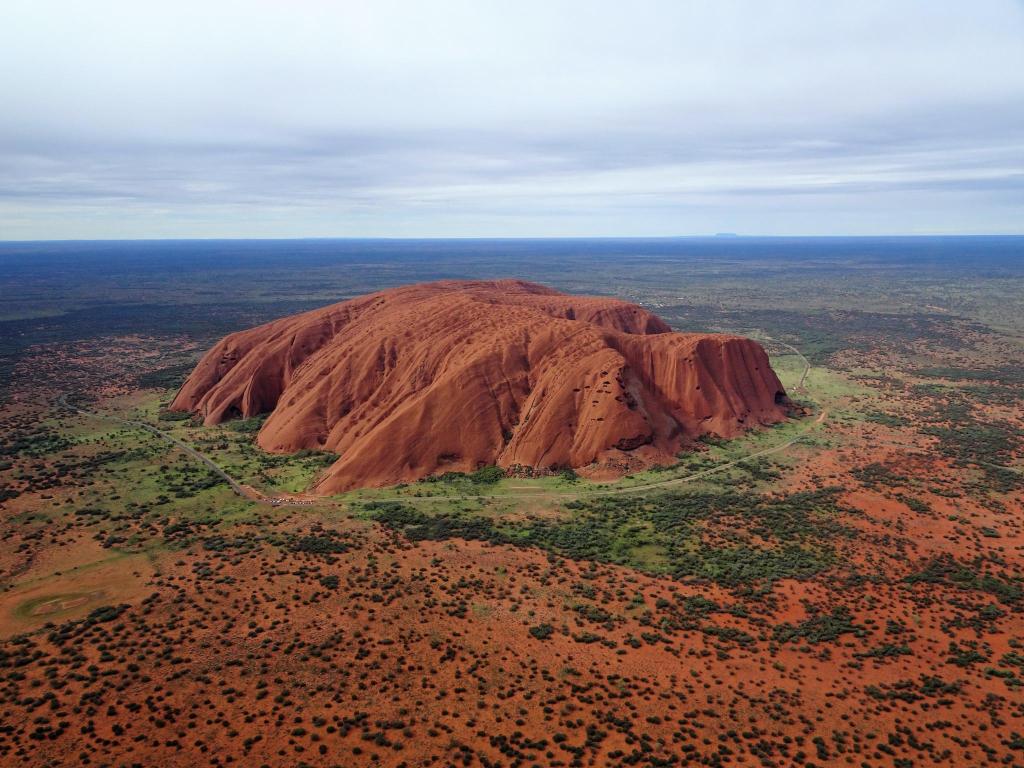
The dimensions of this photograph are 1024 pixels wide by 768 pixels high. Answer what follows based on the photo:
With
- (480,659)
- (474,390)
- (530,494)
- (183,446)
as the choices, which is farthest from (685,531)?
(183,446)

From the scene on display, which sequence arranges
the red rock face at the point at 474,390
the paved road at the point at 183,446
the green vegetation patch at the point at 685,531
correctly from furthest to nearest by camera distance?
the red rock face at the point at 474,390, the paved road at the point at 183,446, the green vegetation patch at the point at 685,531

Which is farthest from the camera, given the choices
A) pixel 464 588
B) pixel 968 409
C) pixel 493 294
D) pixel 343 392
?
pixel 493 294

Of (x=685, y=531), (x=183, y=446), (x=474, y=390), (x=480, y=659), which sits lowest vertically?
(x=480, y=659)

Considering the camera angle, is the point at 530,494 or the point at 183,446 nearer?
the point at 530,494

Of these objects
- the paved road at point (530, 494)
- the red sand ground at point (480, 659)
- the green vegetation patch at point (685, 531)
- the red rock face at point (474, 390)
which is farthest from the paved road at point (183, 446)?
the green vegetation patch at point (685, 531)

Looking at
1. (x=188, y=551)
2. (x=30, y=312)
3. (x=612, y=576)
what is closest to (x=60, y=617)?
(x=188, y=551)

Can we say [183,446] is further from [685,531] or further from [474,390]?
[685,531]

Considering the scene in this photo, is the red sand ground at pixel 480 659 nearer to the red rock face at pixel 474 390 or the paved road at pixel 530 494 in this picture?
the paved road at pixel 530 494

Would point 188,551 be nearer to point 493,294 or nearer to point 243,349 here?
point 243,349
